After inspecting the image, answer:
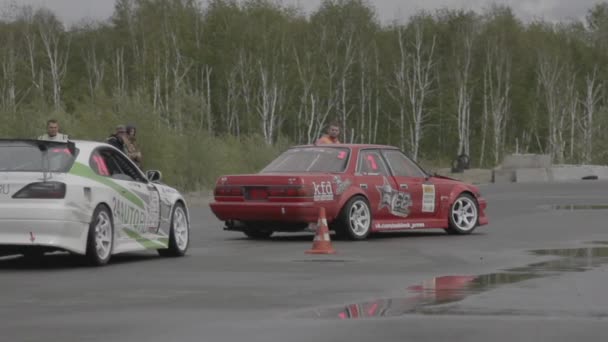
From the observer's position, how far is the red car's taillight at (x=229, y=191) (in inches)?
806

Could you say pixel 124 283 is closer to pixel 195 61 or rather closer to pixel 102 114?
pixel 102 114

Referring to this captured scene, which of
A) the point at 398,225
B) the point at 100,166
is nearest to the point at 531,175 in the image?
the point at 398,225

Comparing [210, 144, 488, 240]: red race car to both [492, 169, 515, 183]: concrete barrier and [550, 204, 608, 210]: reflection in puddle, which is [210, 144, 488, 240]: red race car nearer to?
[550, 204, 608, 210]: reflection in puddle

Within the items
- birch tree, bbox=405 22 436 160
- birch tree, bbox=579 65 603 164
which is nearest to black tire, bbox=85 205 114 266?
birch tree, bbox=579 65 603 164

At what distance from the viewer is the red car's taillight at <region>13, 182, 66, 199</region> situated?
14469 millimetres

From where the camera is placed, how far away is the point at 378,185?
68.8 feet

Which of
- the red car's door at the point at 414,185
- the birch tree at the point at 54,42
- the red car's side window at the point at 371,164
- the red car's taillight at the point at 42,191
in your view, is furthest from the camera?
the birch tree at the point at 54,42

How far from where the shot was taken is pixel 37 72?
97.4 metres

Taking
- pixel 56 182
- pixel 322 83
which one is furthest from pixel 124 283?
pixel 322 83

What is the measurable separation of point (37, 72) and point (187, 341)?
9079cm

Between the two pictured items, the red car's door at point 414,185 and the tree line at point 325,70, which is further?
the tree line at point 325,70

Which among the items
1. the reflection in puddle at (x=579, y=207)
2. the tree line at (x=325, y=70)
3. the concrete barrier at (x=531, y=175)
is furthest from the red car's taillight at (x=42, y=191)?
the tree line at (x=325, y=70)

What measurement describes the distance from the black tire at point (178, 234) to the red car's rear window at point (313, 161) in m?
3.68

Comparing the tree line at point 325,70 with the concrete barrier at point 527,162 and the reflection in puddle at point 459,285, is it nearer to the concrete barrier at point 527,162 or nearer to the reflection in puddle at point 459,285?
the concrete barrier at point 527,162
